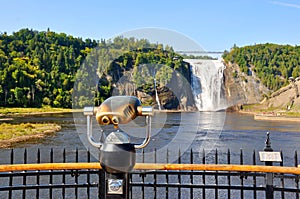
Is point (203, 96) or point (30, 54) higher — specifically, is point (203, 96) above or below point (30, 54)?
below

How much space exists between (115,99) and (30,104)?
282 feet

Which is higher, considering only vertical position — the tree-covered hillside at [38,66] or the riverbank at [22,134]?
the tree-covered hillside at [38,66]

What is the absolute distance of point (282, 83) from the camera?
117812 millimetres

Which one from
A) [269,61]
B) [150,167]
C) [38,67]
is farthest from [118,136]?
[269,61]

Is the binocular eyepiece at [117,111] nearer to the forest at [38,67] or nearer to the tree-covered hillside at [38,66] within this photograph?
the forest at [38,67]

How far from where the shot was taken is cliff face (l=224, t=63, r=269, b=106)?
108875 millimetres

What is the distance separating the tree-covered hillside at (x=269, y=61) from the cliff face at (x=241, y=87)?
7.17 feet

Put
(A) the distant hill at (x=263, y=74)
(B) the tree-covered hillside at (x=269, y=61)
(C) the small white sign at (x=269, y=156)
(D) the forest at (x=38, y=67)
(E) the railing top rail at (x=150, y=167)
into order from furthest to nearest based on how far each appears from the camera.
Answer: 1. (B) the tree-covered hillside at (x=269, y=61)
2. (A) the distant hill at (x=263, y=74)
3. (D) the forest at (x=38, y=67)
4. (C) the small white sign at (x=269, y=156)
5. (E) the railing top rail at (x=150, y=167)

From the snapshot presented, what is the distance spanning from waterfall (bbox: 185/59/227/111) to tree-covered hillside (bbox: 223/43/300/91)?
124ft

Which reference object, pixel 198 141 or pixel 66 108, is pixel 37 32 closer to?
pixel 66 108

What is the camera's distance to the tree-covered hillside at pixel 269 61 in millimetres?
120000

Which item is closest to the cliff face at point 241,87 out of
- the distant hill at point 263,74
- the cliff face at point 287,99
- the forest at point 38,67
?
the distant hill at point 263,74

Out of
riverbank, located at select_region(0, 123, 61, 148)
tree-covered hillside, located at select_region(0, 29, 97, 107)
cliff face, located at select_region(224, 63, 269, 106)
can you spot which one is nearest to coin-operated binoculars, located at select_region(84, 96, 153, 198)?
riverbank, located at select_region(0, 123, 61, 148)

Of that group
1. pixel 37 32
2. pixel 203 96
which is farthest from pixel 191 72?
pixel 37 32
